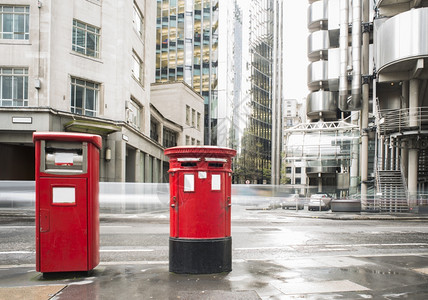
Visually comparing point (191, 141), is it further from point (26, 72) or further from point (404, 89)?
point (26, 72)

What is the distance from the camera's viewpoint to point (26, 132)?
24.8m

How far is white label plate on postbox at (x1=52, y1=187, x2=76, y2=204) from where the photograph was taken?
592 centimetres

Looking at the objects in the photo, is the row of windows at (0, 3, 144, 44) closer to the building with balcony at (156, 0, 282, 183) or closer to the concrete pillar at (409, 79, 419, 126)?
the concrete pillar at (409, 79, 419, 126)

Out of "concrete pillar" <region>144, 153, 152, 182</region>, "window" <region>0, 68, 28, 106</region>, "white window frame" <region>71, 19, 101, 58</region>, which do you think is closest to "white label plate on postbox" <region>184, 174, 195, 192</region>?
"window" <region>0, 68, 28, 106</region>

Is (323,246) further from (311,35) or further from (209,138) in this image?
(209,138)

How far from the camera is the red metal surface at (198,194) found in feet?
20.3

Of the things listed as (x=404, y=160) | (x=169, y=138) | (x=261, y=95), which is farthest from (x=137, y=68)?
(x=261, y=95)

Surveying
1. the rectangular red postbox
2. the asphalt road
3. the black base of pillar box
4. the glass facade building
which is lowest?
the asphalt road

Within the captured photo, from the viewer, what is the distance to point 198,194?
6.19 metres

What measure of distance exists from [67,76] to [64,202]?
71.0 ft

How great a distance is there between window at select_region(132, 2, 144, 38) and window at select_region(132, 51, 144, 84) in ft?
7.11

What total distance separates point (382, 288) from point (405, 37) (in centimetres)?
2757

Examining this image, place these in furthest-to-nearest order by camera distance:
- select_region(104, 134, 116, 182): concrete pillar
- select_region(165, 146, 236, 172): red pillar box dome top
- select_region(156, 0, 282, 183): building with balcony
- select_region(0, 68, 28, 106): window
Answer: select_region(156, 0, 282, 183): building with balcony, select_region(104, 134, 116, 182): concrete pillar, select_region(0, 68, 28, 106): window, select_region(165, 146, 236, 172): red pillar box dome top

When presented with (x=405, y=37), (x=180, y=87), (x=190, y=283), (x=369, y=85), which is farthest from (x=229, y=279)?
(x=180, y=87)
